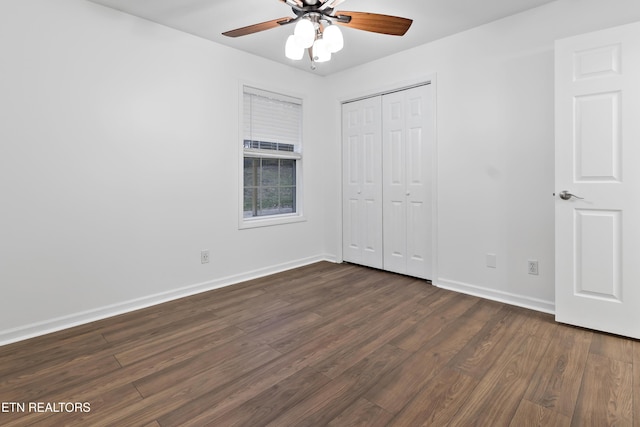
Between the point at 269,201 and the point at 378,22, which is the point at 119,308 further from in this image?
the point at 378,22

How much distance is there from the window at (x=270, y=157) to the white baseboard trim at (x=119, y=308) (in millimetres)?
608

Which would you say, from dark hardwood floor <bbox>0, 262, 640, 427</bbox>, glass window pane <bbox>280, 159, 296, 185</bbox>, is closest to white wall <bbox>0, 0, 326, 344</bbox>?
dark hardwood floor <bbox>0, 262, 640, 427</bbox>

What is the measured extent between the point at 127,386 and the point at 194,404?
1.48 feet

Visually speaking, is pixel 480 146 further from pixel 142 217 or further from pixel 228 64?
pixel 142 217

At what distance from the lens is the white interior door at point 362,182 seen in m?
4.04

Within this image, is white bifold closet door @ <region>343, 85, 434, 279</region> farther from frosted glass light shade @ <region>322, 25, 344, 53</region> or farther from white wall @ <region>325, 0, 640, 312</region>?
frosted glass light shade @ <region>322, 25, 344, 53</region>

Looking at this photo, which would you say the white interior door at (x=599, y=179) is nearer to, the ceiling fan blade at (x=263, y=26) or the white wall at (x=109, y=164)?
the ceiling fan blade at (x=263, y=26)

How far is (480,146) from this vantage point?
10.2 ft

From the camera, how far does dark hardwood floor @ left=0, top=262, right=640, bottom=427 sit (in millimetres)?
1551

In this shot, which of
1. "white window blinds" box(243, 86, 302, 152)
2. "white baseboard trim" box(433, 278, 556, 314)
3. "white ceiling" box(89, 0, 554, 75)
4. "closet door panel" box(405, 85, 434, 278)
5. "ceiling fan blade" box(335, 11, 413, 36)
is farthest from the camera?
"white window blinds" box(243, 86, 302, 152)

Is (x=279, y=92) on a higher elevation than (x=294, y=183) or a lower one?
higher

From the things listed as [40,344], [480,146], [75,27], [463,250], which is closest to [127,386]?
[40,344]

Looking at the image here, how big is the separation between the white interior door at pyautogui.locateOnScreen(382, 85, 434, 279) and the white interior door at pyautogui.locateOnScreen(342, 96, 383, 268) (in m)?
0.11

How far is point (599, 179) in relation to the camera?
233 cm
